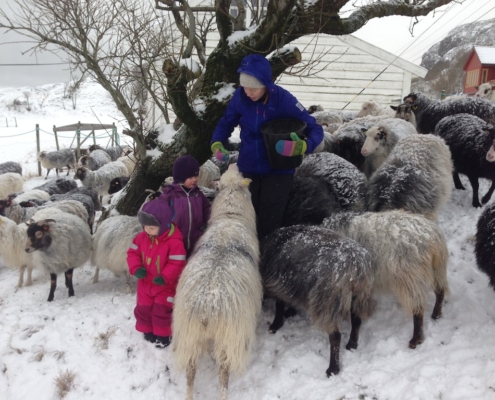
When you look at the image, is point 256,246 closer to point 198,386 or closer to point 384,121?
point 198,386

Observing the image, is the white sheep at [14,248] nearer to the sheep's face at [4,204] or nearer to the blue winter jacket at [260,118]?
the sheep's face at [4,204]

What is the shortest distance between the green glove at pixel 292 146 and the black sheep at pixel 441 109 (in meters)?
5.22

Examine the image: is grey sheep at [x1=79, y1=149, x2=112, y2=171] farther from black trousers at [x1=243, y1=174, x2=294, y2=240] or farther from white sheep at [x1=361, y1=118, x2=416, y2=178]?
black trousers at [x1=243, y1=174, x2=294, y2=240]

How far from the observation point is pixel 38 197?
27.7ft

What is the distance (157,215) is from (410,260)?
2232mm

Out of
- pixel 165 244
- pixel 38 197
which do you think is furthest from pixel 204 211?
pixel 38 197

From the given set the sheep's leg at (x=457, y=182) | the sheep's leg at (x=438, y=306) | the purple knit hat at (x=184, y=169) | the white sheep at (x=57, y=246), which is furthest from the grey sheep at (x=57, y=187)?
the sheep's leg at (x=438, y=306)

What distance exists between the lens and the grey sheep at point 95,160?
544 inches

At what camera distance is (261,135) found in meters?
3.78

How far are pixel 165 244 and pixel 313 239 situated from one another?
1311mm

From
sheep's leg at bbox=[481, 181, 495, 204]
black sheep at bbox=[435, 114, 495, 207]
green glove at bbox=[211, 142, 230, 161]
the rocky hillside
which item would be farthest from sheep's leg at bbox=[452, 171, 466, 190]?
the rocky hillside

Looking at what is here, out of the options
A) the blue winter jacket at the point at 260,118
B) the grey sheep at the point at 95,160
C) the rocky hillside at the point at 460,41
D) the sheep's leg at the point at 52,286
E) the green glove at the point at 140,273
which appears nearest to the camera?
the green glove at the point at 140,273

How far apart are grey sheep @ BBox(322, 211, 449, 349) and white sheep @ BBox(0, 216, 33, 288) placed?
177 inches

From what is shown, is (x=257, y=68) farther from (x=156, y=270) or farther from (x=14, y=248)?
(x=14, y=248)
